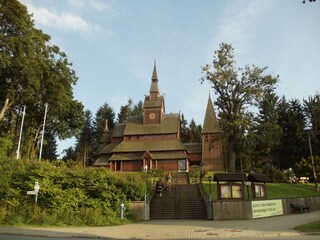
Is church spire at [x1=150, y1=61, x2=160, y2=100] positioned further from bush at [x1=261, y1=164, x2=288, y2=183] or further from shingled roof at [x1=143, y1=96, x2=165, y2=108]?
bush at [x1=261, y1=164, x2=288, y2=183]

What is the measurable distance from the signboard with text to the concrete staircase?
139 inches

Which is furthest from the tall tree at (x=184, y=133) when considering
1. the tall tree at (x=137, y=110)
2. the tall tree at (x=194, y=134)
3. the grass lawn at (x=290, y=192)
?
the grass lawn at (x=290, y=192)

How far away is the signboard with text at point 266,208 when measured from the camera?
20375 mm

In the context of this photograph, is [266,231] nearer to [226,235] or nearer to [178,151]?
[226,235]

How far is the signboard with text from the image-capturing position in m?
20.4

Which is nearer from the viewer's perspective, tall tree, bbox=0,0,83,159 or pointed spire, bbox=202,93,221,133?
tall tree, bbox=0,0,83,159

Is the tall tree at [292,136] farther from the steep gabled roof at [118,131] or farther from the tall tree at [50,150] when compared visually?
the tall tree at [50,150]

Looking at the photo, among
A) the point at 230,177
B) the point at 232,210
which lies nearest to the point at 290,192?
the point at 230,177

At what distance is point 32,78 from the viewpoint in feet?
Result: 111

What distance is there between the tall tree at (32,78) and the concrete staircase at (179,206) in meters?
20.1

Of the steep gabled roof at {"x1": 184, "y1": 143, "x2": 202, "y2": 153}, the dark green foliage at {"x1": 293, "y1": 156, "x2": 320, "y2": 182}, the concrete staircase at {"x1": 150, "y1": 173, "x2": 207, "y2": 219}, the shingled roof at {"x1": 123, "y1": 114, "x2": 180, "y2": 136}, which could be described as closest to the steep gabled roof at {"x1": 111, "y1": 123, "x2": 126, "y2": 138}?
the shingled roof at {"x1": 123, "y1": 114, "x2": 180, "y2": 136}

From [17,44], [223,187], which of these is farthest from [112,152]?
[223,187]

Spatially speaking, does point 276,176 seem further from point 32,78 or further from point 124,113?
point 124,113

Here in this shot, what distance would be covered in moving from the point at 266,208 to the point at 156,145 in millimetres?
29020
